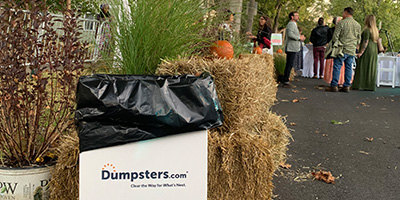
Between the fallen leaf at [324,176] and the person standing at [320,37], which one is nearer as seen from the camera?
the fallen leaf at [324,176]

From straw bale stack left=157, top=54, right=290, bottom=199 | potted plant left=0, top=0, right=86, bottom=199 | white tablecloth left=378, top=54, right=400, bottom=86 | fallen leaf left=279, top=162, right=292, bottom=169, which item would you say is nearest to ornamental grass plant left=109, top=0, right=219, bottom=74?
straw bale stack left=157, top=54, right=290, bottom=199

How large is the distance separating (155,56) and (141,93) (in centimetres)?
120

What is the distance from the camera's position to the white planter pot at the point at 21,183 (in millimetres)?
2775

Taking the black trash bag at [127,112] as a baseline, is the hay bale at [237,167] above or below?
below

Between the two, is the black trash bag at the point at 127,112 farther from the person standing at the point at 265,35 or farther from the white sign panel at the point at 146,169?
the person standing at the point at 265,35

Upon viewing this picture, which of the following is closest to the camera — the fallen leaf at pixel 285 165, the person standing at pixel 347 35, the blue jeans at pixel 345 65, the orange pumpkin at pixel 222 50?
the fallen leaf at pixel 285 165

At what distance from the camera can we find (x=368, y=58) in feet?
39.0

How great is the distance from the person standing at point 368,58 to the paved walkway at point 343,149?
6.36 ft

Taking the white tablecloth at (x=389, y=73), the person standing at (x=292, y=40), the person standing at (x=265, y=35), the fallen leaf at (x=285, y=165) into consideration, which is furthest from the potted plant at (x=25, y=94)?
the white tablecloth at (x=389, y=73)

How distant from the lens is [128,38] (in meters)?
3.64

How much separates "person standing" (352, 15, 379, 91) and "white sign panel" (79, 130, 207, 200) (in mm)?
9954

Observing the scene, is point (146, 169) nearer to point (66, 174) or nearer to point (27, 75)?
point (66, 174)

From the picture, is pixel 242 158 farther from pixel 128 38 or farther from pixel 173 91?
pixel 128 38

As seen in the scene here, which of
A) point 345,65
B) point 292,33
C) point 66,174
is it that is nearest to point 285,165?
point 66,174
